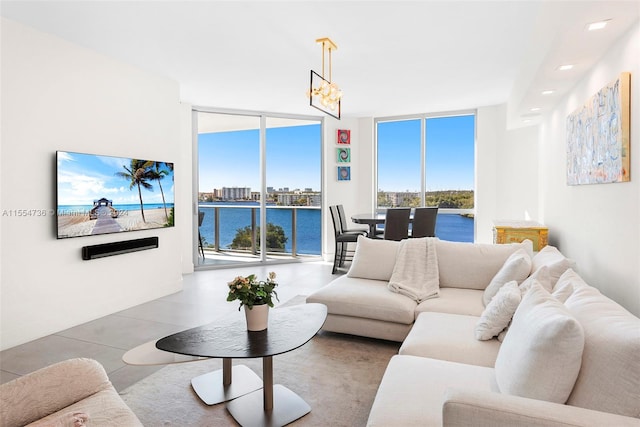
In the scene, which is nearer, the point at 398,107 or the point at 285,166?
the point at 398,107

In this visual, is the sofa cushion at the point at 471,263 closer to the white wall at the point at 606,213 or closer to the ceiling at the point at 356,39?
the white wall at the point at 606,213

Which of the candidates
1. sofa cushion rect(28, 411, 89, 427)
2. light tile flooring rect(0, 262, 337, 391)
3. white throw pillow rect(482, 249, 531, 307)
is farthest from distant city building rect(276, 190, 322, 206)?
sofa cushion rect(28, 411, 89, 427)

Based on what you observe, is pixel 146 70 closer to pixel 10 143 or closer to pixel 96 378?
pixel 10 143

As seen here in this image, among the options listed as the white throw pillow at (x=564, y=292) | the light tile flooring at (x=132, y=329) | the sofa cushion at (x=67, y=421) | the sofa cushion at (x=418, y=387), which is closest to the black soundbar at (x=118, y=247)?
the light tile flooring at (x=132, y=329)

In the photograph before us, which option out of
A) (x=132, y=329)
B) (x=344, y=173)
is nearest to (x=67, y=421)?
(x=132, y=329)

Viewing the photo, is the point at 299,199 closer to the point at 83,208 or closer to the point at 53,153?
the point at 83,208

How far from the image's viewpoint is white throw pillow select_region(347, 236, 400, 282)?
11.9 ft

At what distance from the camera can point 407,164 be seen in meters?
7.09

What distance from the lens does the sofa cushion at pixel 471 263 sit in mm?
3283

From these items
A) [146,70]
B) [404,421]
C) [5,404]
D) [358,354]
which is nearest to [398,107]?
[146,70]

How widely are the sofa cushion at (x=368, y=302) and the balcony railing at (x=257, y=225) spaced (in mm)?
3602

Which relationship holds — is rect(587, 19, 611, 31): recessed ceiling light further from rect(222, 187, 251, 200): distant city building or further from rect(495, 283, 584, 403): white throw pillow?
rect(222, 187, 251, 200): distant city building

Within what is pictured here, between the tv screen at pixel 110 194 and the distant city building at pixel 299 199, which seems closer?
the tv screen at pixel 110 194

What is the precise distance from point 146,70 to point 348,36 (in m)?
2.39
